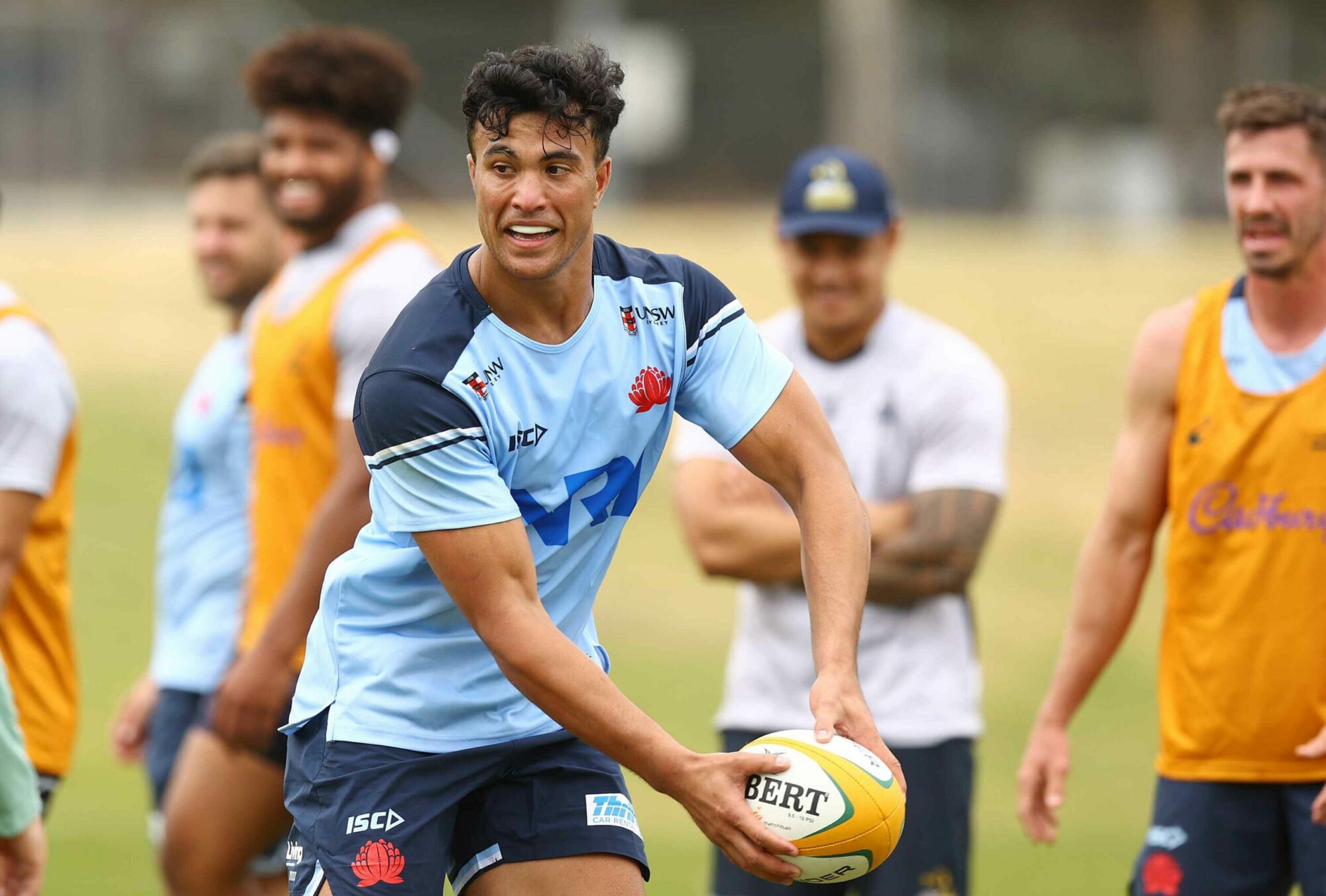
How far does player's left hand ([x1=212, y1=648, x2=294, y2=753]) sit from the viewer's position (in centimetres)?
572

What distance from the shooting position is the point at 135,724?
7.11 m

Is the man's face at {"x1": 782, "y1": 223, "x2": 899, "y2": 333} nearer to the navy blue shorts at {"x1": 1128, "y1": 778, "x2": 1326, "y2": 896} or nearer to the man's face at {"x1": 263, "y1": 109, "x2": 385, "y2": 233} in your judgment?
the man's face at {"x1": 263, "y1": 109, "x2": 385, "y2": 233}

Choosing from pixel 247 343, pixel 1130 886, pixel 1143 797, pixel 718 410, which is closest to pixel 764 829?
pixel 718 410

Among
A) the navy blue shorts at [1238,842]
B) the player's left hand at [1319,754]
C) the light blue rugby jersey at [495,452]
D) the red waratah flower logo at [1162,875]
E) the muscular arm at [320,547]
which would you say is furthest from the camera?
the muscular arm at [320,547]

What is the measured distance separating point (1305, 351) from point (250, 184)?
4.04 metres

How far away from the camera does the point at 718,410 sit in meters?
4.12

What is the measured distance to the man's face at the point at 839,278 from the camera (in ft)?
19.7

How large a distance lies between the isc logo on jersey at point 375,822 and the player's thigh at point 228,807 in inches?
79.5

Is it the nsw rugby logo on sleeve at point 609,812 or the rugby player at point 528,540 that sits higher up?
the rugby player at point 528,540

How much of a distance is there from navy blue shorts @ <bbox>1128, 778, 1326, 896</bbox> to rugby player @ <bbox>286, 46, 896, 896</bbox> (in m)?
1.53

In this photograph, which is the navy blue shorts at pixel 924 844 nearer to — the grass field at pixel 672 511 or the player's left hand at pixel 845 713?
the player's left hand at pixel 845 713

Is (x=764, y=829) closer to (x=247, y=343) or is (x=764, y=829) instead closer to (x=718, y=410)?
(x=718, y=410)

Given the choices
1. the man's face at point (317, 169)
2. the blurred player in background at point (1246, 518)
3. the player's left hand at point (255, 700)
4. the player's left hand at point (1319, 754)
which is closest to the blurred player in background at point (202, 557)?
the player's left hand at point (255, 700)

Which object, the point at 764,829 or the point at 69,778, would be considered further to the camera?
the point at 69,778
